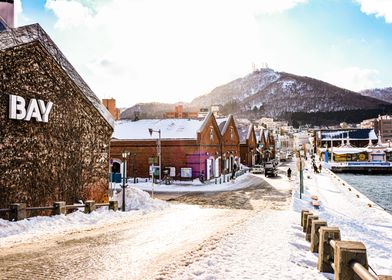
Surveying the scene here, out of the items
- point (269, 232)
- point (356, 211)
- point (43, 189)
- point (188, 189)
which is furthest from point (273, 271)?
point (188, 189)

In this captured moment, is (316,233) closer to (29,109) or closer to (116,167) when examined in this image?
(29,109)

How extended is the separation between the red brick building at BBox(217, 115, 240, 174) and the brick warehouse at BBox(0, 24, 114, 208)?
25332 millimetres

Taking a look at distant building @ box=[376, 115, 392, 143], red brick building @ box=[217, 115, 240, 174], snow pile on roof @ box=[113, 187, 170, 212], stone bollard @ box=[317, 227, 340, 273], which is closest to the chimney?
snow pile on roof @ box=[113, 187, 170, 212]


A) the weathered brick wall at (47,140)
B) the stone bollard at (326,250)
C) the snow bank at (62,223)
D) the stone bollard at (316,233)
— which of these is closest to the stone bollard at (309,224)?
the stone bollard at (316,233)

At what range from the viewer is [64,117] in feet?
54.1

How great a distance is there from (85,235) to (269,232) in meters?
6.50

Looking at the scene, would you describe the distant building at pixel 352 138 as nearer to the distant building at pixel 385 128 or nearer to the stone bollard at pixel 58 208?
the distant building at pixel 385 128

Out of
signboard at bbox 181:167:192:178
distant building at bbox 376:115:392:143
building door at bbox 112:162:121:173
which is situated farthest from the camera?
distant building at bbox 376:115:392:143

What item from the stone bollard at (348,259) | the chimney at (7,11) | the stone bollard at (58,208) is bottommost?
the stone bollard at (58,208)

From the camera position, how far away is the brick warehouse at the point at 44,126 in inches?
534

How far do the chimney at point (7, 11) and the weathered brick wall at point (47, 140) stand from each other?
4719 mm

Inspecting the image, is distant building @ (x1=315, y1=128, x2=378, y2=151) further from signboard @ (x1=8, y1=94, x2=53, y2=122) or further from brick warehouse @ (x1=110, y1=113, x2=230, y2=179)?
signboard @ (x1=8, y1=94, x2=53, y2=122)

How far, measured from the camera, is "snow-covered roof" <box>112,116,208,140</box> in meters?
34.6

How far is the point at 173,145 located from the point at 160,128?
3496mm
